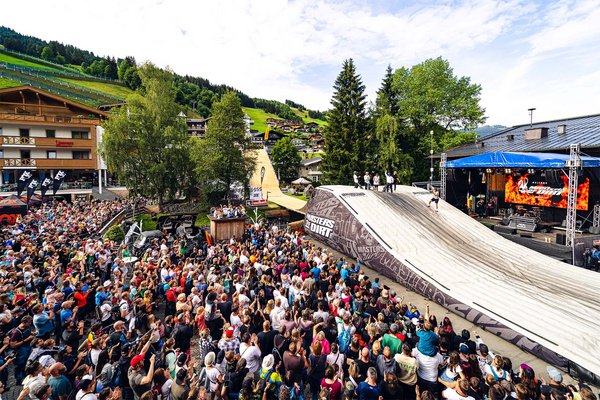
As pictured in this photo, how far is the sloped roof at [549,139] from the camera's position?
1814cm

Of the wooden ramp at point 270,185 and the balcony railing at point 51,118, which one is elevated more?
the balcony railing at point 51,118

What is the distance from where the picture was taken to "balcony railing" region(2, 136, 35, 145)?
33844 millimetres

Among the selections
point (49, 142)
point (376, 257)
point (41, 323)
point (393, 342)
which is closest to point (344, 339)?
point (393, 342)

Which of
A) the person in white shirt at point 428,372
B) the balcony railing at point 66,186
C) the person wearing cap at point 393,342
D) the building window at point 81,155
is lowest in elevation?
the person in white shirt at point 428,372

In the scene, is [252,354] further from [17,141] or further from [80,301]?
[17,141]

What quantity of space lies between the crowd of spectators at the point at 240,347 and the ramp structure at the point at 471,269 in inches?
48.1

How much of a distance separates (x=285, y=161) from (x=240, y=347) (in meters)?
54.0

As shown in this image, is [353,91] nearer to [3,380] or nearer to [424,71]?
[424,71]

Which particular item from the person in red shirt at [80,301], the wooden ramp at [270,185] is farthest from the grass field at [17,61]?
the person in red shirt at [80,301]

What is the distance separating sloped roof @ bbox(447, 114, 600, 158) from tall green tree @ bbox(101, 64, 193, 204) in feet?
84.5

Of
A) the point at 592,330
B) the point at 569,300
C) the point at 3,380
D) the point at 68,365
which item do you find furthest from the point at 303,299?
the point at 569,300

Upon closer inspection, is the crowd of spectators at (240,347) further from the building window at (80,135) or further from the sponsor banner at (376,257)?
the building window at (80,135)

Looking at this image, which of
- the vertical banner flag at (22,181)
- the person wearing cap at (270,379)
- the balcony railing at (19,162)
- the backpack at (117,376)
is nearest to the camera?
the person wearing cap at (270,379)

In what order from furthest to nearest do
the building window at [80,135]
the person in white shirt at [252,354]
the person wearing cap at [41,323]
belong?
the building window at [80,135], the person wearing cap at [41,323], the person in white shirt at [252,354]
